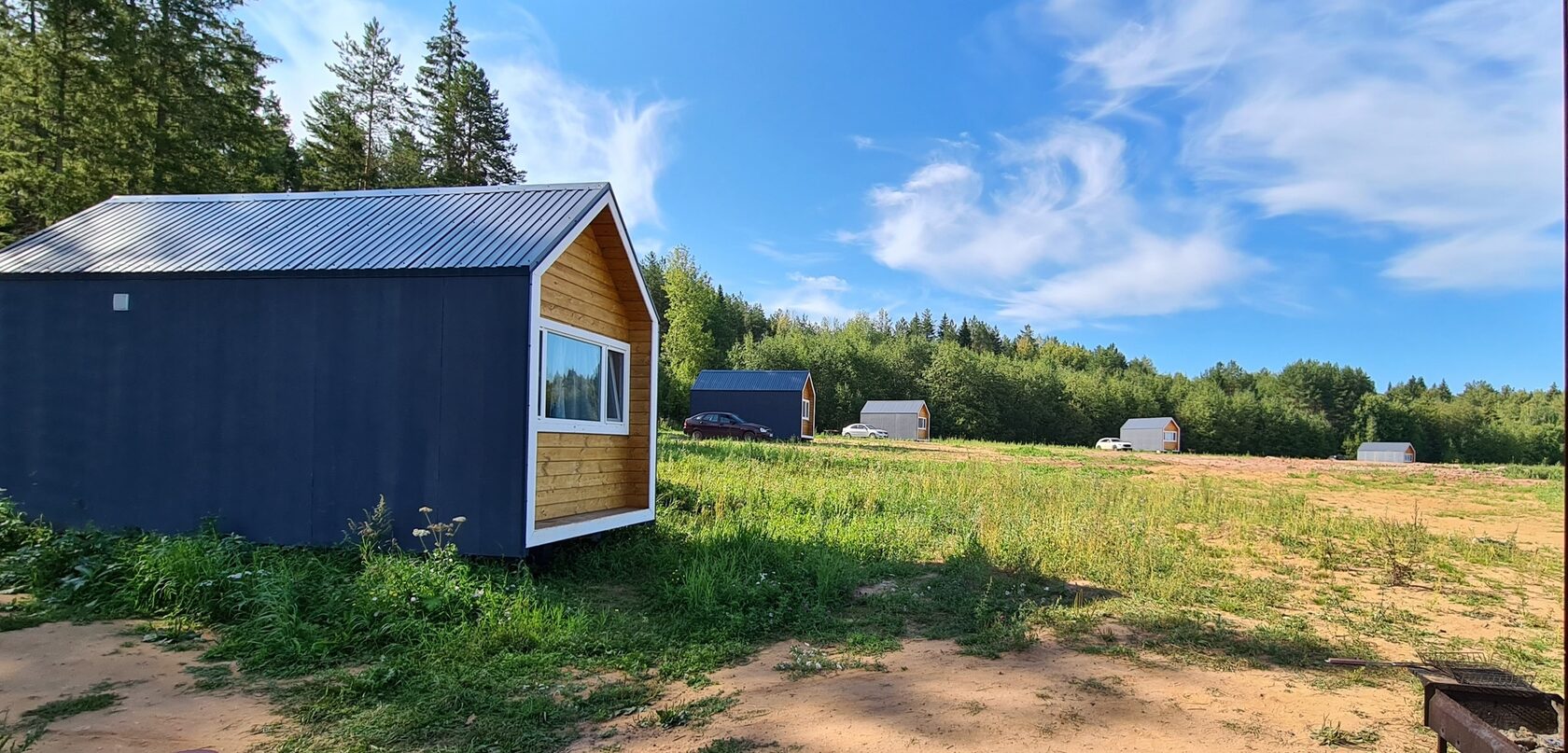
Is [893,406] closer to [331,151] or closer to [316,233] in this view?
[331,151]

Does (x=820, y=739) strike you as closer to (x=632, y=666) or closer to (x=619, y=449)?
(x=632, y=666)

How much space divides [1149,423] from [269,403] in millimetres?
56833

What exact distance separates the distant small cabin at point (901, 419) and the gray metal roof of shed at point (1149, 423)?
1777 cm

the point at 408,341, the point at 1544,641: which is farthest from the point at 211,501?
the point at 1544,641

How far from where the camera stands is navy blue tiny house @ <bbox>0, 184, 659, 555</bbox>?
6.16m

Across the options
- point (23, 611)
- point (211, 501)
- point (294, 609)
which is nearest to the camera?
point (294, 609)

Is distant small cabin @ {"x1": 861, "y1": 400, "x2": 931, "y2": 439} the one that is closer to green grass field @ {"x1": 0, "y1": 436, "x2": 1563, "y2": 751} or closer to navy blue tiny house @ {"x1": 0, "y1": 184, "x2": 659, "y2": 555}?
green grass field @ {"x1": 0, "y1": 436, "x2": 1563, "y2": 751}

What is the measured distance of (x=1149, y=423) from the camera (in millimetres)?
54500

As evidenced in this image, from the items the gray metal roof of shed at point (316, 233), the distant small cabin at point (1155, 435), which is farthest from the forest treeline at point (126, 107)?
the distant small cabin at point (1155, 435)

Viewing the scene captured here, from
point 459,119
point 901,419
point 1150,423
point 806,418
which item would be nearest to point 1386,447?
point 1150,423

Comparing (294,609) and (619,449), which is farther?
(619,449)

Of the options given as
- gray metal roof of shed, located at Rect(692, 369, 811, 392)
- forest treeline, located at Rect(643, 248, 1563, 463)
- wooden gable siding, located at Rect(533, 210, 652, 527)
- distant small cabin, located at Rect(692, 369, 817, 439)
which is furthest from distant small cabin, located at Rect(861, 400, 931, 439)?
wooden gable siding, located at Rect(533, 210, 652, 527)

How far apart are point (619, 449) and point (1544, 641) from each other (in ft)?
25.0

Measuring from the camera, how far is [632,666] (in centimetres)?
463
